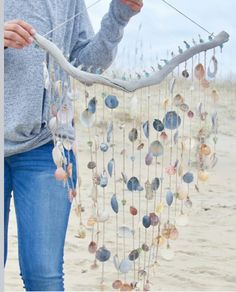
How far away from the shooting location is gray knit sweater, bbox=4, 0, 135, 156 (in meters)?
1.61

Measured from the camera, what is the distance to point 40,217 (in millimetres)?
1608

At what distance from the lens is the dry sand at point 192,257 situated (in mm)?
3246

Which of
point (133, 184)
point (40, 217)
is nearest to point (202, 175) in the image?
point (133, 184)

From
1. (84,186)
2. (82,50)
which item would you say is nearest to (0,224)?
(82,50)

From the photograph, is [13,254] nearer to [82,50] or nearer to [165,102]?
[82,50]

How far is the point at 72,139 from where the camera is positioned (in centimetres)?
160

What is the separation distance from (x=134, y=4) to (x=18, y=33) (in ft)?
0.87

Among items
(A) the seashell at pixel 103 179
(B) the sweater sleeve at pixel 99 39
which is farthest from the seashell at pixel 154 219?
(B) the sweater sleeve at pixel 99 39

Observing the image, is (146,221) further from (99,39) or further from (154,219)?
(99,39)

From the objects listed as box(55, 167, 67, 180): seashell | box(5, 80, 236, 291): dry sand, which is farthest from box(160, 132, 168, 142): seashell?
box(5, 80, 236, 291): dry sand

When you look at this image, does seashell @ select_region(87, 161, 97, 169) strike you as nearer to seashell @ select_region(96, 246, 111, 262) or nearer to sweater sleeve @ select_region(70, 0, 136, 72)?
seashell @ select_region(96, 246, 111, 262)

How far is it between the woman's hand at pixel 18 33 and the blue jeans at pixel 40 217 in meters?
0.26

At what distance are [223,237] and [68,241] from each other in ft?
2.84

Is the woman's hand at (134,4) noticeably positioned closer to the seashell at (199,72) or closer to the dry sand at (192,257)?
the seashell at (199,72)
